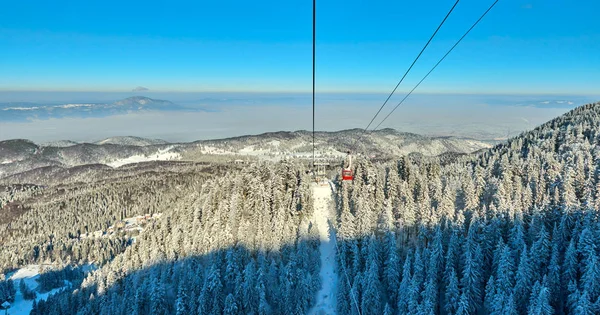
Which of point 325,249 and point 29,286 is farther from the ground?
point 325,249

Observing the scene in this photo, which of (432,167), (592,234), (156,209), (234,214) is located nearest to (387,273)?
(592,234)

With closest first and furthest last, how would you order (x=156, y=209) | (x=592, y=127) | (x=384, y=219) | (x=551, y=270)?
(x=551, y=270) < (x=384, y=219) < (x=592, y=127) < (x=156, y=209)

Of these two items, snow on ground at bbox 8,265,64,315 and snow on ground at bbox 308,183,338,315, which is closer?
snow on ground at bbox 308,183,338,315

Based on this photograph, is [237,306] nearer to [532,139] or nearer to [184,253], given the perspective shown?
[184,253]

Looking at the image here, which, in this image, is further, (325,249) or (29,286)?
(29,286)

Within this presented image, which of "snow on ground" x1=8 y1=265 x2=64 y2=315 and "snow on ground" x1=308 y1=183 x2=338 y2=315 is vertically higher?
"snow on ground" x1=308 y1=183 x2=338 y2=315

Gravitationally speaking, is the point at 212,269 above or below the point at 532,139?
below
